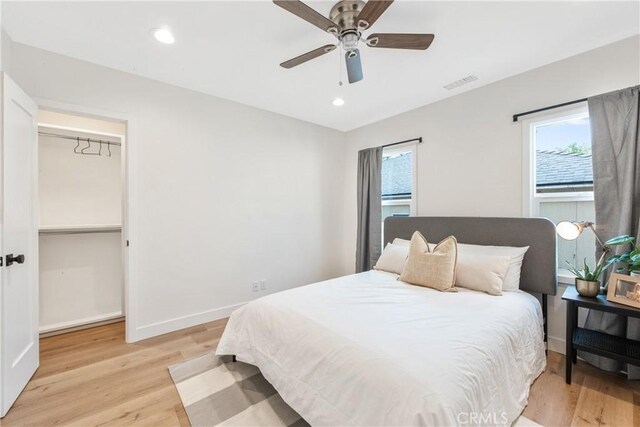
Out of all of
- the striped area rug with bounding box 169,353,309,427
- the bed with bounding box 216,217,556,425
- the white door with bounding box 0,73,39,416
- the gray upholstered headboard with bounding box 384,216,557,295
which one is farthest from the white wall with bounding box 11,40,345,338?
the gray upholstered headboard with bounding box 384,216,557,295

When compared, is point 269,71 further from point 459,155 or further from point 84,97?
point 459,155

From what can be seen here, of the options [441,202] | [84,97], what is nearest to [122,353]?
[84,97]

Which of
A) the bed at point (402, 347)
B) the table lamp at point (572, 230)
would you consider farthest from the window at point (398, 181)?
the table lamp at point (572, 230)

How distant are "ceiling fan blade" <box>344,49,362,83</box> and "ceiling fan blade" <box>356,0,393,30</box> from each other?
0.15 m

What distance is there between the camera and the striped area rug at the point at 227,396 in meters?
1.58

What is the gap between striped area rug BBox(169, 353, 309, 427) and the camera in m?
1.58

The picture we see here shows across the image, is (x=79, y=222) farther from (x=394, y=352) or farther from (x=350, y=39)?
(x=394, y=352)

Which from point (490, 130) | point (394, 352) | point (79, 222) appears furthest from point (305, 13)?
point (79, 222)

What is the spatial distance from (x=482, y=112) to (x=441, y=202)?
3.34 ft

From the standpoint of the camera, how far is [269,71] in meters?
2.53

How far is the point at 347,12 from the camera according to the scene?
5.45 ft

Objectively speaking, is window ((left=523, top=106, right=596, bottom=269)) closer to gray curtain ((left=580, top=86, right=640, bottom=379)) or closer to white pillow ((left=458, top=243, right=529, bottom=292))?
gray curtain ((left=580, top=86, right=640, bottom=379))

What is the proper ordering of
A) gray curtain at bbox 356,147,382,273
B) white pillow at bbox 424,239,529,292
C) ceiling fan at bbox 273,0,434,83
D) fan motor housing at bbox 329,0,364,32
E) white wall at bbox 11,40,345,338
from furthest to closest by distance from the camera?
gray curtain at bbox 356,147,382,273 → white wall at bbox 11,40,345,338 → white pillow at bbox 424,239,529,292 → fan motor housing at bbox 329,0,364,32 → ceiling fan at bbox 273,0,434,83

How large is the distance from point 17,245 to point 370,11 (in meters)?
2.70
